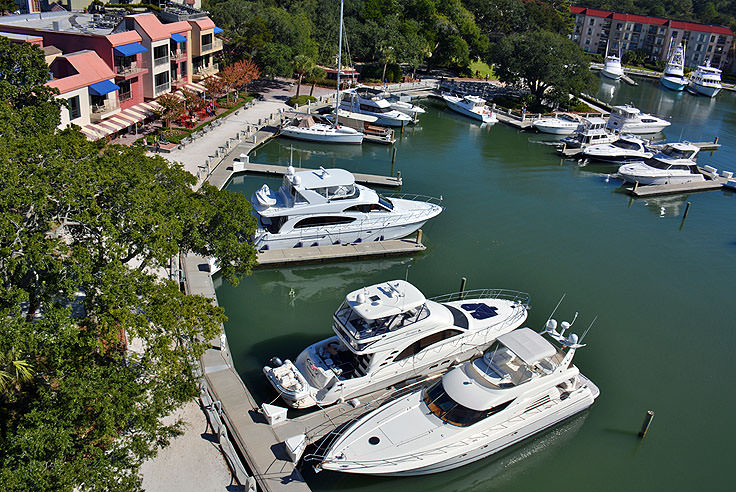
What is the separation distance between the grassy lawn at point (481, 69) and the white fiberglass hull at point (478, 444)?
78377 millimetres

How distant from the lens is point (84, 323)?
56.2ft

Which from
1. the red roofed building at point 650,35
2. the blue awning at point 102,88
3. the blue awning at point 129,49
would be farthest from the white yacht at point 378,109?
the red roofed building at point 650,35

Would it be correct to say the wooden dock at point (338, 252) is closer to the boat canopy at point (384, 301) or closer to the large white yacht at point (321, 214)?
the large white yacht at point (321, 214)

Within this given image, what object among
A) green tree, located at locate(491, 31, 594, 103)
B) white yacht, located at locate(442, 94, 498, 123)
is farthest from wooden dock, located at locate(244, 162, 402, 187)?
green tree, located at locate(491, 31, 594, 103)

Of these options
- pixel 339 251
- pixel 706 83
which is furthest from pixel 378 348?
pixel 706 83

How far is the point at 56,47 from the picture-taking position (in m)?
48.8

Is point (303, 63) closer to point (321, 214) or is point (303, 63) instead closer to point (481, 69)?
point (321, 214)

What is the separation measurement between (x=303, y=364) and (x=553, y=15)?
10845 centimetres

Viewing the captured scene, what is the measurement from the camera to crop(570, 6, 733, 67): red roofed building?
411 ft

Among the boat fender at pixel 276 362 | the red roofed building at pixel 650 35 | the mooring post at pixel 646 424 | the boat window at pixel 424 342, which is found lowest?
the mooring post at pixel 646 424

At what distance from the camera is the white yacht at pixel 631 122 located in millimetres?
67438

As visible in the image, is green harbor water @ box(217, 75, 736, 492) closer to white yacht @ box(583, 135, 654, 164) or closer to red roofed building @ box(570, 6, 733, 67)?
white yacht @ box(583, 135, 654, 164)

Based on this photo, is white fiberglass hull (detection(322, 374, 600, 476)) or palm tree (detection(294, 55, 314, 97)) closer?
white fiberglass hull (detection(322, 374, 600, 476))

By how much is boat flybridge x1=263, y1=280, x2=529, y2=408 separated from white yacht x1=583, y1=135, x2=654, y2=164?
37844 mm
